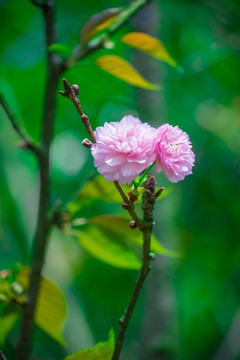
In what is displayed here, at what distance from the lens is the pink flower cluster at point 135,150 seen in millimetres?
464

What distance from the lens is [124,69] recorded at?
746 millimetres

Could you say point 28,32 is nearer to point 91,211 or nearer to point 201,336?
point 91,211

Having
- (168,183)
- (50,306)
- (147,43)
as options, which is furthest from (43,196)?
(168,183)

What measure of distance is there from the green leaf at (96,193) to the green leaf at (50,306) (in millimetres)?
160

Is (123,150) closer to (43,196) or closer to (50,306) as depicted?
(43,196)

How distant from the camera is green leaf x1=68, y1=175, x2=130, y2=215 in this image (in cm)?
72

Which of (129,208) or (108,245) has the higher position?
(129,208)

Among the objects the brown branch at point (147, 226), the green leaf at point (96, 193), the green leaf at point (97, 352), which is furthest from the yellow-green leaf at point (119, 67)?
the green leaf at point (97, 352)

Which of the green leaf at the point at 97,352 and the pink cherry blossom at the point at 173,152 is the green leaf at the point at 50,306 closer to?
the green leaf at the point at 97,352

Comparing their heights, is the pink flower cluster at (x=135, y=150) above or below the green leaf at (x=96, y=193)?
above

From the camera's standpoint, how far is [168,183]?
76.8 inches

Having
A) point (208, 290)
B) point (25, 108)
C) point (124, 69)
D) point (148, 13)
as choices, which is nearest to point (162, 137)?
point (124, 69)

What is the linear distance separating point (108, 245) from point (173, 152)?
0.32 m

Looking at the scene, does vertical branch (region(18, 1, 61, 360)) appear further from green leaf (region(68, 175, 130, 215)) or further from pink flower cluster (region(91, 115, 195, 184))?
pink flower cluster (region(91, 115, 195, 184))
